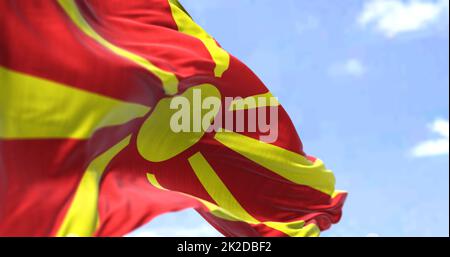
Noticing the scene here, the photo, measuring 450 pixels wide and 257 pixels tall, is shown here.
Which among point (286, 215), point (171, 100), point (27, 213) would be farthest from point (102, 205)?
point (286, 215)

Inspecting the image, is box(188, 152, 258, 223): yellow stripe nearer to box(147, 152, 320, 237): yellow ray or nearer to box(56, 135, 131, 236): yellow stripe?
box(147, 152, 320, 237): yellow ray

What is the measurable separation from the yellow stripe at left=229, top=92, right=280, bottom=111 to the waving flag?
2 centimetres

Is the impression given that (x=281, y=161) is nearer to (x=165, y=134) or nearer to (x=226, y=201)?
(x=226, y=201)

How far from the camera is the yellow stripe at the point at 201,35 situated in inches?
395

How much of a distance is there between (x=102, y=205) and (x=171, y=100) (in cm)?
207

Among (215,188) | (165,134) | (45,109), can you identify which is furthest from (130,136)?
(215,188)

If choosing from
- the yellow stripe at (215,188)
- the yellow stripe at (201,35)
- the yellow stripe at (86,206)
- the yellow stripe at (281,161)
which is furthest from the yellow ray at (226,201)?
the yellow stripe at (86,206)

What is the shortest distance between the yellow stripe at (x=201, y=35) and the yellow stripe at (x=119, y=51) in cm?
111

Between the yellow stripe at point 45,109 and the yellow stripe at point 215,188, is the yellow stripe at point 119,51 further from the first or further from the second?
the yellow stripe at point 215,188

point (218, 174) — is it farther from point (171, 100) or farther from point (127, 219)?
point (127, 219)

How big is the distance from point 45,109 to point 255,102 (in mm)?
3778

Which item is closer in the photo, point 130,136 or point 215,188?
point 130,136

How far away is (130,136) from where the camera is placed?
29.0 feet
